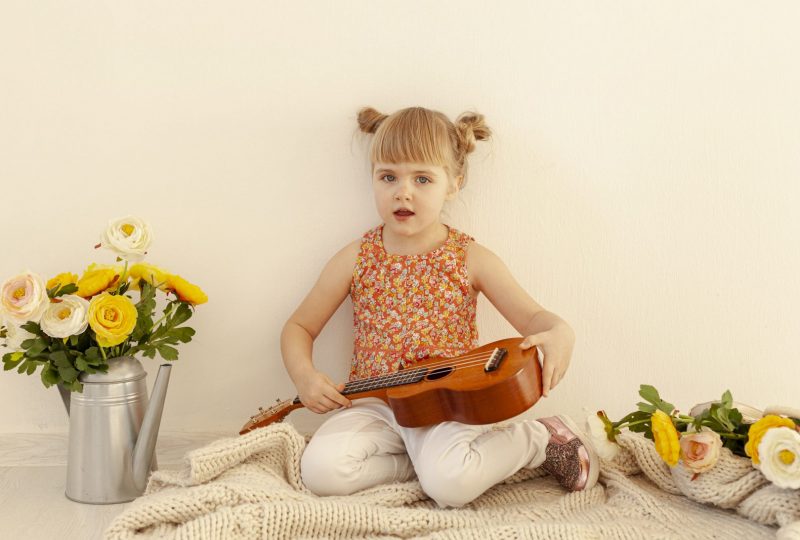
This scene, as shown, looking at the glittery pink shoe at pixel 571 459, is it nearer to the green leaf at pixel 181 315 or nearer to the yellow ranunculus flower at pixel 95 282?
the green leaf at pixel 181 315

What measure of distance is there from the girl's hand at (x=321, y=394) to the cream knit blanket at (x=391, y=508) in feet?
0.22

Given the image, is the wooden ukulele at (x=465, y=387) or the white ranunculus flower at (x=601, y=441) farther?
the white ranunculus flower at (x=601, y=441)

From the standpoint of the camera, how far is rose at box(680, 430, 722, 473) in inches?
47.8

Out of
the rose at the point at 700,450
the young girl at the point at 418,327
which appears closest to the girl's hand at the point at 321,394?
the young girl at the point at 418,327

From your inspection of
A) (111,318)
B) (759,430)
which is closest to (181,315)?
(111,318)

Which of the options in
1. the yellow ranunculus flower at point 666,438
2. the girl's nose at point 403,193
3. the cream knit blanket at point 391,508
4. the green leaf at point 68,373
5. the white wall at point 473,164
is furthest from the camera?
the white wall at point 473,164

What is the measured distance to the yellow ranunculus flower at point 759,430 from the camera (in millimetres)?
1196

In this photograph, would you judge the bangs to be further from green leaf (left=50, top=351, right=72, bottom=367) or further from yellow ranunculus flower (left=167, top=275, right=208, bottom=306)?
green leaf (left=50, top=351, right=72, bottom=367)

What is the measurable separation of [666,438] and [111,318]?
926 mm

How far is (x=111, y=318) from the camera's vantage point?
1344mm

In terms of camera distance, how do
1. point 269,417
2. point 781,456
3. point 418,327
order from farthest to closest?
1. point 418,327
2. point 269,417
3. point 781,456

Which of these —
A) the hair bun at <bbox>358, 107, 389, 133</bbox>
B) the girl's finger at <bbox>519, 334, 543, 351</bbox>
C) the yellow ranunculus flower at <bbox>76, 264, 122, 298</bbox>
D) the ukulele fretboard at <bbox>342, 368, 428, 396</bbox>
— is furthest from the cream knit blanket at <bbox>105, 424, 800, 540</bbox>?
the hair bun at <bbox>358, 107, 389, 133</bbox>

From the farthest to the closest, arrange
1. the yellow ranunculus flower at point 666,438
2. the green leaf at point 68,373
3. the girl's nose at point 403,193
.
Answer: the girl's nose at point 403,193
the green leaf at point 68,373
the yellow ranunculus flower at point 666,438

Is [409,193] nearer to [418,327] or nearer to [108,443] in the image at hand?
[418,327]
